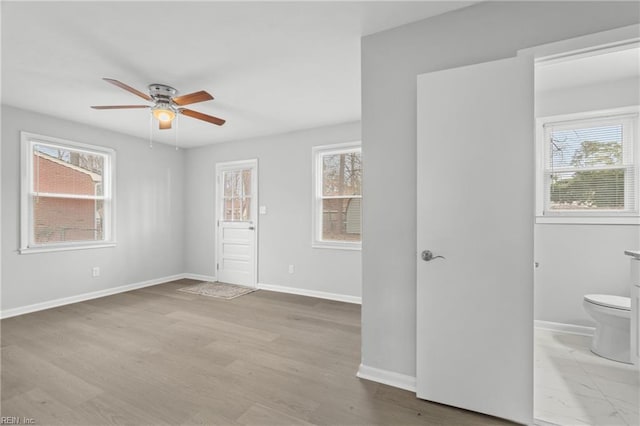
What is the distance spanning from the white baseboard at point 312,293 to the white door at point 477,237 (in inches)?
92.5

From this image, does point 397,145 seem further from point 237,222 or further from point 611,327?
point 237,222

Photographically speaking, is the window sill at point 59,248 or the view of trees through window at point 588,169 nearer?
the view of trees through window at point 588,169

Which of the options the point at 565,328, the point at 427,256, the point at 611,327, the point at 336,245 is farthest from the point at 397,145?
the point at 565,328

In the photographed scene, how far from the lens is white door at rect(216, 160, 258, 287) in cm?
527

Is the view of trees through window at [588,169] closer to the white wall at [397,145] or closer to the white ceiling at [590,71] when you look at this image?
the white ceiling at [590,71]

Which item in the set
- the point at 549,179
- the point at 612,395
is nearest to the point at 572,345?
the point at 612,395

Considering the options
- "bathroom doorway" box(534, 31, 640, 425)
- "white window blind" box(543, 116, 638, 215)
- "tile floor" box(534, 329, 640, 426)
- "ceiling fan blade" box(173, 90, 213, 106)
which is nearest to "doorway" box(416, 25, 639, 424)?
"tile floor" box(534, 329, 640, 426)

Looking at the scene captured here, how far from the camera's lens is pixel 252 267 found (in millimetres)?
5250

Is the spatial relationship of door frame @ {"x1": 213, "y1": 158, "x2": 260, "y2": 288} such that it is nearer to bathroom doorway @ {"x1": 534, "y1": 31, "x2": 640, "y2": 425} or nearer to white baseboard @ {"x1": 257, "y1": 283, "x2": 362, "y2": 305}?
white baseboard @ {"x1": 257, "y1": 283, "x2": 362, "y2": 305}

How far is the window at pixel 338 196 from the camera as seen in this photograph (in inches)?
175

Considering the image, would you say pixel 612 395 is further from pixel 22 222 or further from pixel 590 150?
pixel 22 222

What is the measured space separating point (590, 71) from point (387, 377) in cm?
321

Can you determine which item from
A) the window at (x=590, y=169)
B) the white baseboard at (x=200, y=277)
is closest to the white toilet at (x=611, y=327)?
the window at (x=590, y=169)

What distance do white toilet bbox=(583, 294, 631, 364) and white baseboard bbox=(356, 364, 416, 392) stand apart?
176 cm
